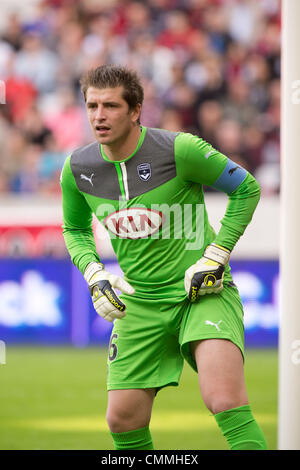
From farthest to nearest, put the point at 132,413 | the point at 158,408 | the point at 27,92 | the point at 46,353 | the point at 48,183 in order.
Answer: the point at 27,92
the point at 48,183
the point at 46,353
the point at 158,408
the point at 132,413

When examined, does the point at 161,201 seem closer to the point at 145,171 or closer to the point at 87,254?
the point at 145,171

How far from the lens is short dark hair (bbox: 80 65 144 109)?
15.1 feet

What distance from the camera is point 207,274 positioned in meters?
4.50

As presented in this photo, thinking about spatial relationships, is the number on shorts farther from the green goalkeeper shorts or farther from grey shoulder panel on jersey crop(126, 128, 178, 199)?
grey shoulder panel on jersey crop(126, 128, 178, 199)

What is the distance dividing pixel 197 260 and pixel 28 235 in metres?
6.93

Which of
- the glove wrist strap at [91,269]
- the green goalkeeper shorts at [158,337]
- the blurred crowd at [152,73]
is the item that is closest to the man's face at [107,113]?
the glove wrist strap at [91,269]

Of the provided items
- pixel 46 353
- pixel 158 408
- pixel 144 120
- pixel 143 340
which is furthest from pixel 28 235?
pixel 143 340

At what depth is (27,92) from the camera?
13.6 m

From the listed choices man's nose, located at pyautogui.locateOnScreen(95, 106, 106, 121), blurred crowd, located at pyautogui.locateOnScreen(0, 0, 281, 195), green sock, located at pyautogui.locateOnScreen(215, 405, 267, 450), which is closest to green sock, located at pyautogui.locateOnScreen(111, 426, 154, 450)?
green sock, located at pyautogui.locateOnScreen(215, 405, 267, 450)

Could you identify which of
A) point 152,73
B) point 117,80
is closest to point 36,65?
point 152,73

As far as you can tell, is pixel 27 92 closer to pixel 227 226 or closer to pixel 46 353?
pixel 46 353

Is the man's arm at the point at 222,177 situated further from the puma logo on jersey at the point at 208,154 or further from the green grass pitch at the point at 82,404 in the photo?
the green grass pitch at the point at 82,404

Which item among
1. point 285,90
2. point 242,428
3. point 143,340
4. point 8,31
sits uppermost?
point 8,31

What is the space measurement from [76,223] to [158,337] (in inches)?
33.1
